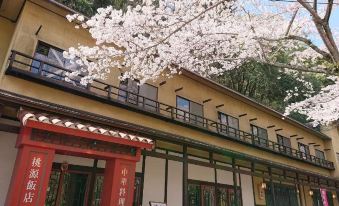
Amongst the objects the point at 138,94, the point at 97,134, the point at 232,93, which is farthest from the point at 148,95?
the point at 232,93

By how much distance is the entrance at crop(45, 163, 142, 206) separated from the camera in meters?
7.66

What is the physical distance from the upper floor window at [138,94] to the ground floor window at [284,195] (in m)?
8.97

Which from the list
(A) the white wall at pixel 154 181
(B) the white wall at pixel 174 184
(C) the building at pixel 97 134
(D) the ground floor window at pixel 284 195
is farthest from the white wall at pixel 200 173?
(D) the ground floor window at pixel 284 195

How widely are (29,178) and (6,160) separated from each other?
201 centimetres

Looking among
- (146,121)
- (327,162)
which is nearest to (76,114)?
(146,121)

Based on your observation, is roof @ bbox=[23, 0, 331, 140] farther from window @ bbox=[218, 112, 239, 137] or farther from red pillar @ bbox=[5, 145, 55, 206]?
red pillar @ bbox=[5, 145, 55, 206]

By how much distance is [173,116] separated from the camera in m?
12.3

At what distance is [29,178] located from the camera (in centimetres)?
575

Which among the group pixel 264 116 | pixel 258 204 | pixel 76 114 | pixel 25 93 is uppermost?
pixel 264 116

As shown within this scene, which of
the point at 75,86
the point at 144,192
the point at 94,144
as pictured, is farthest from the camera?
the point at 144,192

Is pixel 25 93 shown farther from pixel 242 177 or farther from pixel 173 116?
pixel 242 177

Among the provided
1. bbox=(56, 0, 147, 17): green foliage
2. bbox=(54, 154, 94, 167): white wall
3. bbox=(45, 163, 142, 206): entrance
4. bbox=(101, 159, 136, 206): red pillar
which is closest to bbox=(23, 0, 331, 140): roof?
bbox=(54, 154, 94, 167): white wall

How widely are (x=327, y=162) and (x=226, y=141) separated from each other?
15.7m

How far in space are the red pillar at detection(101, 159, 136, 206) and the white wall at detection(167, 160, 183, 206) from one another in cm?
349
